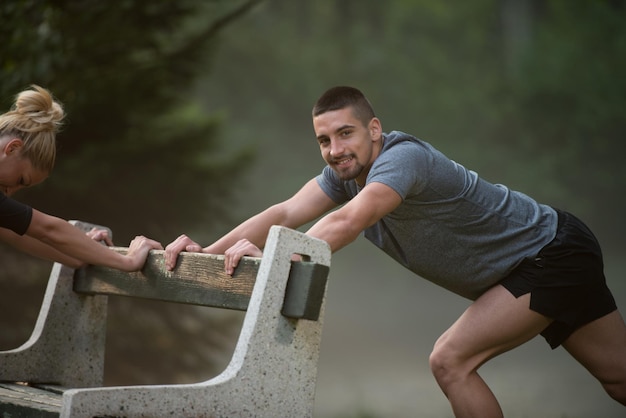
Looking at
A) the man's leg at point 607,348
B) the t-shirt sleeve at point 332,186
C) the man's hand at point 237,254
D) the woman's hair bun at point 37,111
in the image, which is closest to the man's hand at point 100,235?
the woman's hair bun at point 37,111

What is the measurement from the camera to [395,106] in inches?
861

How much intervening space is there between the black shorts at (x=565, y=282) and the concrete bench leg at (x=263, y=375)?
2.84 ft

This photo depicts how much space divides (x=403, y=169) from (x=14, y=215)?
1.30m

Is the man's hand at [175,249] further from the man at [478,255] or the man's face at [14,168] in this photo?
the man's face at [14,168]

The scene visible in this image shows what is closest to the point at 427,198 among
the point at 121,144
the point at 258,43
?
the point at 121,144

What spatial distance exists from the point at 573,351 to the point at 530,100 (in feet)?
56.6

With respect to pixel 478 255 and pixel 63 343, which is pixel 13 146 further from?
pixel 478 255

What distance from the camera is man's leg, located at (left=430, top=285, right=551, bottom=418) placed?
9.09 ft

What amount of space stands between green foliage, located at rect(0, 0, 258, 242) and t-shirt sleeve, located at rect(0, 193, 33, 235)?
5111 millimetres

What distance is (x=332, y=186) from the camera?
10.6 feet

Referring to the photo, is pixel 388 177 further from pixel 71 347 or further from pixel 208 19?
pixel 208 19

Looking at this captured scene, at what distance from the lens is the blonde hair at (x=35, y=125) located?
300cm

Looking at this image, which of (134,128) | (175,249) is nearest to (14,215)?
(175,249)

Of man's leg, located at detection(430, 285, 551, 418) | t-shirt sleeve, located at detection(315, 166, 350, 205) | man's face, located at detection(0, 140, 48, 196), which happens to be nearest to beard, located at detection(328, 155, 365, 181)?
t-shirt sleeve, located at detection(315, 166, 350, 205)
